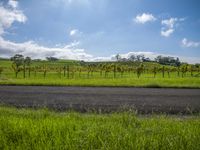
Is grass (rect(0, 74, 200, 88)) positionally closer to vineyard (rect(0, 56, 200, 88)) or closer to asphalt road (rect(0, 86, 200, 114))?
vineyard (rect(0, 56, 200, 88))

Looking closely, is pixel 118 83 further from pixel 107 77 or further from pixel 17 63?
pixel 17 63

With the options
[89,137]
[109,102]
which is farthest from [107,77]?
[89,137]

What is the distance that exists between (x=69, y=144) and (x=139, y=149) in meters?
1.46

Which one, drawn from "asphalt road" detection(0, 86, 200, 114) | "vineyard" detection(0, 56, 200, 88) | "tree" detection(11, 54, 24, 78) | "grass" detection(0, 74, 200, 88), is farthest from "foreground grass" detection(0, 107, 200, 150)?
"tree" detection(11, 54, 24, 78)

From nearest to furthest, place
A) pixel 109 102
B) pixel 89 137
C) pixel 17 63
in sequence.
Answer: pixel 89 137 → pixel 109 102 → pixel 17 63

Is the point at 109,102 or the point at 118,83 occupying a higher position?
the point at 109,102

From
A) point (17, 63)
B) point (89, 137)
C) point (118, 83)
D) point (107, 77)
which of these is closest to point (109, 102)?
point (89, 137)

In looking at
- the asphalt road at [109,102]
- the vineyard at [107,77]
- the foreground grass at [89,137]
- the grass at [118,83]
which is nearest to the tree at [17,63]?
the vineyard at [107,77]

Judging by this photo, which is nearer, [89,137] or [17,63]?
[89,137]

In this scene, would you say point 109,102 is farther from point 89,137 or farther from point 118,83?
point 118,83

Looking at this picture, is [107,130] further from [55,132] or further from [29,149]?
[29,149]

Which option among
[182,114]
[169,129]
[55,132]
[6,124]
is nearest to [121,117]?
[169,129]

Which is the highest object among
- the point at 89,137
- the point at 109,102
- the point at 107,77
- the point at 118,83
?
the point at 89,137

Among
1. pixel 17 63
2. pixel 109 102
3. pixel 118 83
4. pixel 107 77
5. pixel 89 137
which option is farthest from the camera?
pixel 17 63
